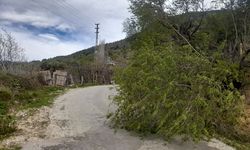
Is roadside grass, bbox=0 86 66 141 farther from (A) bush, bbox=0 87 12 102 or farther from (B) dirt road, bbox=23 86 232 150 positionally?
(B) dirt road, bbox=23 86 232 150

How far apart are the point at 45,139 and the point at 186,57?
517 centimetres

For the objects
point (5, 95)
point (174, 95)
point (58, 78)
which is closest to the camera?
point (174, 95)

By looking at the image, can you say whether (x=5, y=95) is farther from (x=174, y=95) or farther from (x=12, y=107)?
(x=174, y=95)

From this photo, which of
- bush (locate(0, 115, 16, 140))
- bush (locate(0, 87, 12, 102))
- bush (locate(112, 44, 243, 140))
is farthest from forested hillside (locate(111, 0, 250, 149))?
bush (locate(0, 87, 12, 102))

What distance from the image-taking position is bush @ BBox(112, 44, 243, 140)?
1186cm

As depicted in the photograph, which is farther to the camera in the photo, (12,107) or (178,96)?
(12,107)

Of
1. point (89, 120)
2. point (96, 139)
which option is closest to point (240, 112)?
point (96, 139)

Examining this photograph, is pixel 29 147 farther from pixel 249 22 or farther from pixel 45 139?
pixel 249 22

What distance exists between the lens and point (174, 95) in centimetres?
1226

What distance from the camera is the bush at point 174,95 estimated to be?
11859 mm

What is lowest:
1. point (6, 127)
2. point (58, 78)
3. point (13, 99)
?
point (6, 127)

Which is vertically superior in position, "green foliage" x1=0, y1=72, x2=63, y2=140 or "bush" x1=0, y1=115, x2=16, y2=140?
"green foliage" x1=0, y1=72, x2=63, y2=140

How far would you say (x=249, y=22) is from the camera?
25.8m

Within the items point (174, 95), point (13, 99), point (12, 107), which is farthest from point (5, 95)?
point (174, 95)
